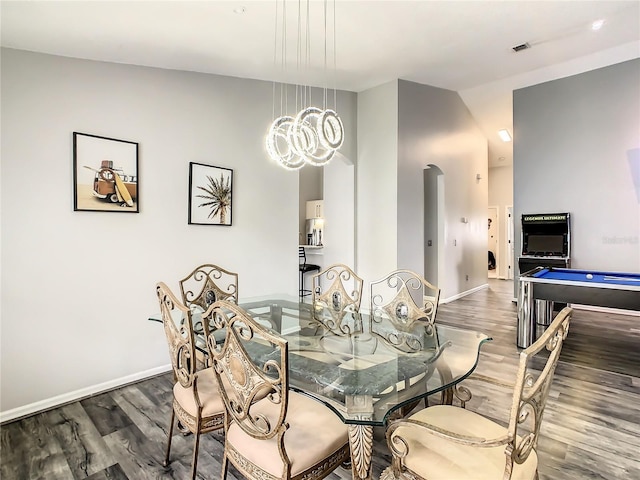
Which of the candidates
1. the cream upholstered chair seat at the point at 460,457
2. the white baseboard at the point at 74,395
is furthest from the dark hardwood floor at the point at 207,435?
the cream upholstered chair seat at the point at 460,457

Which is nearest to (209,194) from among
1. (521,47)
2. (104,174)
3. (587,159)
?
(104,174)

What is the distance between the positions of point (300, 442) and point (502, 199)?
10.3m

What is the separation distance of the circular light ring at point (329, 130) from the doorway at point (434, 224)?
4124 mm

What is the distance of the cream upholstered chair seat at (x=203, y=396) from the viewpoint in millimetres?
1737

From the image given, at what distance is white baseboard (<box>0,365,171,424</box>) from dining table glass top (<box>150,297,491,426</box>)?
3.66ft

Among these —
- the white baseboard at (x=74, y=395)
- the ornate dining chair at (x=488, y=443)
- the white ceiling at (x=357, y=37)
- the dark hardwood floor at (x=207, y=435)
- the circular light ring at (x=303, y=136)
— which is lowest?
the dark hardwood floor at (x=207, y=435)

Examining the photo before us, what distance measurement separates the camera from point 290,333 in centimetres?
229

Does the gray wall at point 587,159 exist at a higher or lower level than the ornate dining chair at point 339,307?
higher

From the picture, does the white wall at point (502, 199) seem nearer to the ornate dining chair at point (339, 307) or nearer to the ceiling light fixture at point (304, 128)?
the ceiling light fixture at point (304, 128)

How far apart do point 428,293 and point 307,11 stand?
5.27m

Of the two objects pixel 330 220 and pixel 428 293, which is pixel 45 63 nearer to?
pixel 330 220

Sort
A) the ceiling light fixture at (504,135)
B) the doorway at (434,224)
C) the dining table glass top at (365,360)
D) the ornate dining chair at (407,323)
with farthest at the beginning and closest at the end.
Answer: the ceiling light fixture at (504,135) → the doorway at (434,224) → the ornate dining chair at (407,323) → the dining table glass top at (365,360)

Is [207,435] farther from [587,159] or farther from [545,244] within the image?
[587,159]

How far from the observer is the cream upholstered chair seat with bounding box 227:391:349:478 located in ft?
4.36
